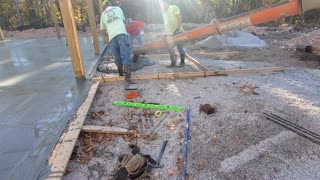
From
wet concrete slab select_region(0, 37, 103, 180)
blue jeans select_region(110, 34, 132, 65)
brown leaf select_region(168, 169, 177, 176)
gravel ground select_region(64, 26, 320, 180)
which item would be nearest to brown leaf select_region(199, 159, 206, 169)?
gravel ground select_region(64, 26, 320, 180)

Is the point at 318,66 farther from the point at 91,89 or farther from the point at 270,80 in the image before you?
the point at 91,89

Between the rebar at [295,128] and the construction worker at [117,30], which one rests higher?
the construction worker at [117,30]

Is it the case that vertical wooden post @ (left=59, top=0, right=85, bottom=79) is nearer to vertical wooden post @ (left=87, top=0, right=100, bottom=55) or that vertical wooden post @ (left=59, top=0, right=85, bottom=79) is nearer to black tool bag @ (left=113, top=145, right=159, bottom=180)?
vertical wooden post @ (left=87, top=0, right=100, bottom=55)

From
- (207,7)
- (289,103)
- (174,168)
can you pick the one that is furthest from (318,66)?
(207,7)

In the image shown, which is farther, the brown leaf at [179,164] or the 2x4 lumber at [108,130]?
the 2x4 lumber at [108,130]

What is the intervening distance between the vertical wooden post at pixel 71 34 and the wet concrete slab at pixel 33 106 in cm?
21

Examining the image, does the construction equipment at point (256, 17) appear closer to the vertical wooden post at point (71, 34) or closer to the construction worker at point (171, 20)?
the construction worker at point (171, 20)

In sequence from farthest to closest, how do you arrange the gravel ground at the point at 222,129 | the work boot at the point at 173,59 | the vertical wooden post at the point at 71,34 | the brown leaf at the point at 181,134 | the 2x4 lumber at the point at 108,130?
the work boot at the point at 173,59 < the vertical wooden post at the point at 71,34 < the 2x4 lumber at the point at 108,130 < the brown leaf at the point at 181,134 < the gravel ground at the point at 222,129

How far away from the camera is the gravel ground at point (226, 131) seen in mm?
2463

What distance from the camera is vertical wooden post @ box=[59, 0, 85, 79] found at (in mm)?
4422

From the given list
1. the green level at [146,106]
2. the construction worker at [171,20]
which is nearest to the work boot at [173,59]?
the construction worker at [171,20]

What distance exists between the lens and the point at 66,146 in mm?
2723

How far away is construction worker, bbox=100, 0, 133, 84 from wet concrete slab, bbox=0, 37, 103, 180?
2.50 ft

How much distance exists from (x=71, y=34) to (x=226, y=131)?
10.3 feet
